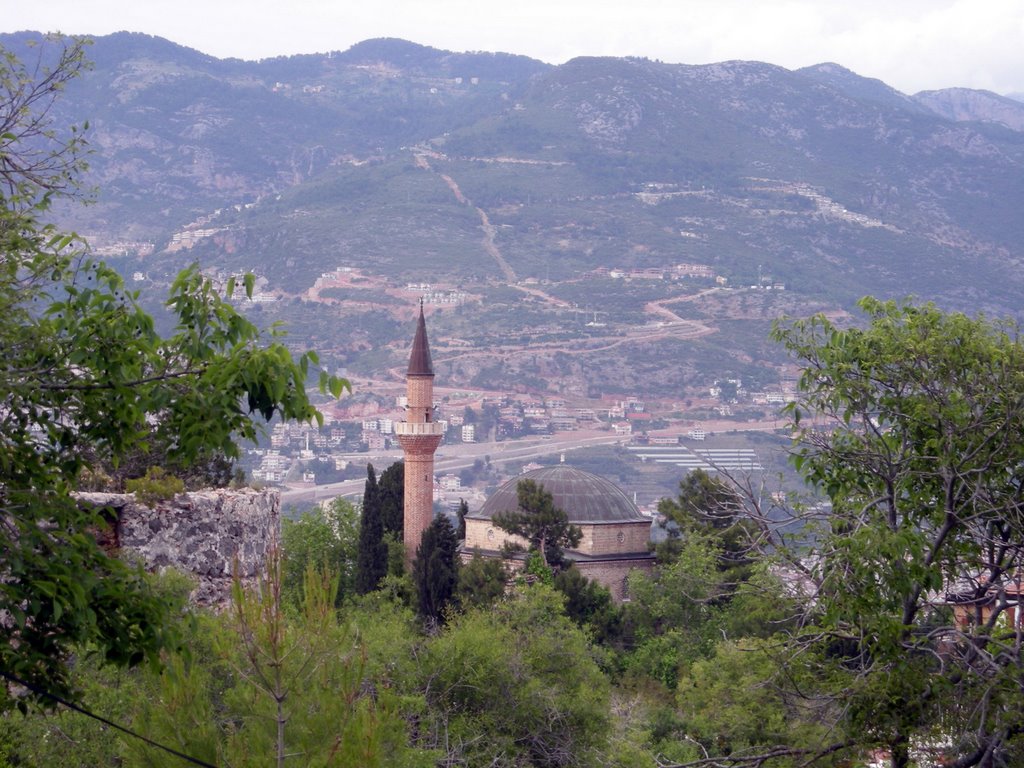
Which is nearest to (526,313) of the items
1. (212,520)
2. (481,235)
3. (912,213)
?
(481,235)

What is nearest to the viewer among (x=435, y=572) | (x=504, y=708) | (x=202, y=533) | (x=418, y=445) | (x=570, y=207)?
(x=202, y=533)

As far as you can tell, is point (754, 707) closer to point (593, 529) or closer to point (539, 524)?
→ point (539, 524)

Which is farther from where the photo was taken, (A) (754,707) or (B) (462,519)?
(B) (462,519)

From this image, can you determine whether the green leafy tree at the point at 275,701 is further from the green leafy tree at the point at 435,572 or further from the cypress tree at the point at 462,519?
the cypress tree at the point at 462,519

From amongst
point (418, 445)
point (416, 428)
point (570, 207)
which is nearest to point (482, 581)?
point (418, 445)

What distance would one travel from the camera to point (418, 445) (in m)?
40.6

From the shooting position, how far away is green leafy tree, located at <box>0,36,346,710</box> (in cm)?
568

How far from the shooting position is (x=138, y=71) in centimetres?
16700

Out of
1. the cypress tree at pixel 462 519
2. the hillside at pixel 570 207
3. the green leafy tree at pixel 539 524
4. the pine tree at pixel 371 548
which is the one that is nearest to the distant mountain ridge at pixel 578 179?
the hillside at pixel 570 207

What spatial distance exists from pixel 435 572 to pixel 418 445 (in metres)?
8.76

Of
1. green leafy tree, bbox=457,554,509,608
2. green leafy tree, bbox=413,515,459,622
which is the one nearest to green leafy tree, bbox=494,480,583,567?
green leafy tree, bbox=457,554,509,608

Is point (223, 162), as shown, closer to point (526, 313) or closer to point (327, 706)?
point (526, 313)

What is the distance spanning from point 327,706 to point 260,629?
674 mm

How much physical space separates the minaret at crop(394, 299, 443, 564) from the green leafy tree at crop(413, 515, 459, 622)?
→ 574 centimetres
